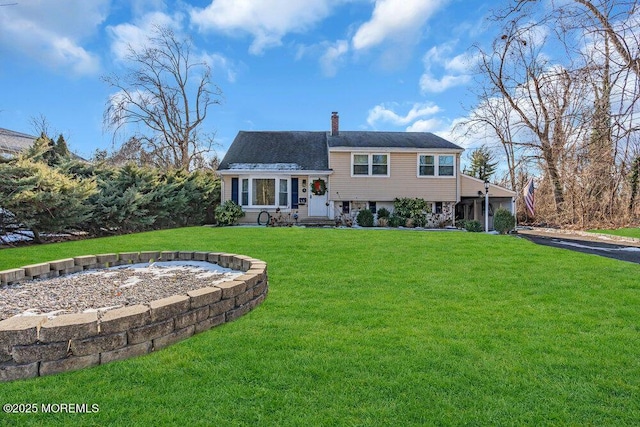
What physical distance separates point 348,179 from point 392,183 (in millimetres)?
2219

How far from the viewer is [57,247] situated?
845 cm

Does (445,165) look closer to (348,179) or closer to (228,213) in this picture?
(348,179)

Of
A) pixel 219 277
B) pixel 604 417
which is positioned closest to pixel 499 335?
pixel 604 417

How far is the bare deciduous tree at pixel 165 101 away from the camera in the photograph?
23562mm

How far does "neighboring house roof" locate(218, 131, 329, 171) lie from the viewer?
679 inches

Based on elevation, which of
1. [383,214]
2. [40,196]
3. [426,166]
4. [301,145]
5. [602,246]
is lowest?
[602,246]

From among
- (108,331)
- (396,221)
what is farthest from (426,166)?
(108,331)

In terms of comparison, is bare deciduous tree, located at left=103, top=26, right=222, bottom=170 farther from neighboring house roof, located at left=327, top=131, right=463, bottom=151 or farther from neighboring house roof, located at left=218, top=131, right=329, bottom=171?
neighboring house roof, located at left=327, top=131, right=463, bottom=151

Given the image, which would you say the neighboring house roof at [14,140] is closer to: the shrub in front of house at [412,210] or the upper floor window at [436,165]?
the shrub in front of house at [412,210]

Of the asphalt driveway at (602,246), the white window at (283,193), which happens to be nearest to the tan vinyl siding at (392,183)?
the white window at (283,193)

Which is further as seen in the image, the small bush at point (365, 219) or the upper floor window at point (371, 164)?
the upper floor window at point (371, 164)

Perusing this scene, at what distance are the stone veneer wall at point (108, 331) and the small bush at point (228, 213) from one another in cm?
1253

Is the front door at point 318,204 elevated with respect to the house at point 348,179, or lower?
lower

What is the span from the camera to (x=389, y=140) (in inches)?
728
